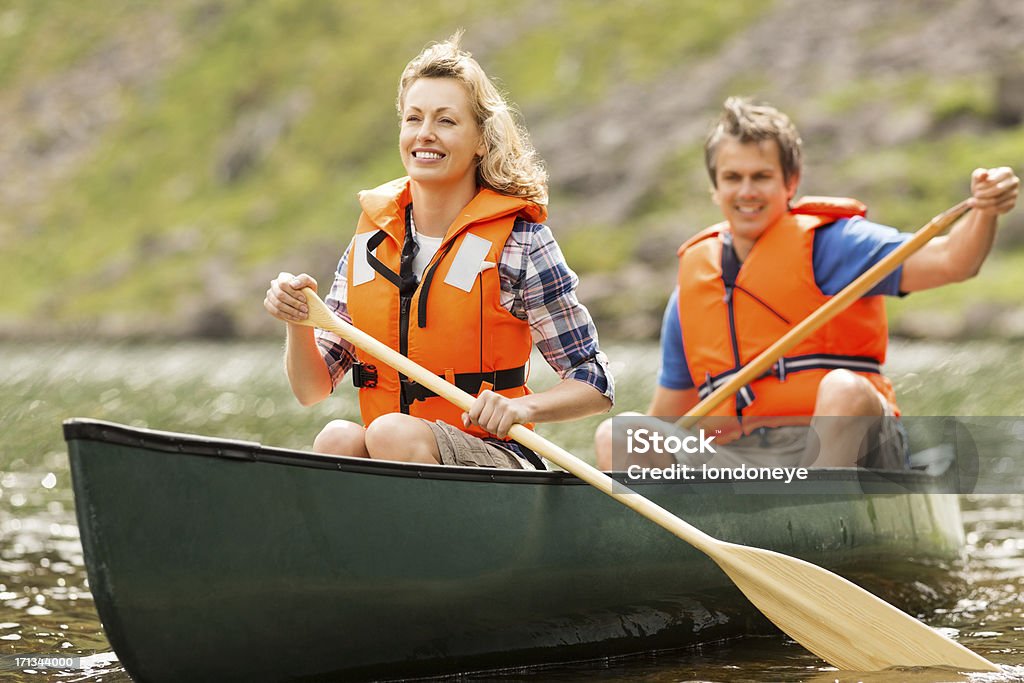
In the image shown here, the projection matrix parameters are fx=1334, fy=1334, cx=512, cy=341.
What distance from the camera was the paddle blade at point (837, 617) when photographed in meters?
3.59

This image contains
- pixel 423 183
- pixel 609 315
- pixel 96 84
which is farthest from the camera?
pixel 96 84

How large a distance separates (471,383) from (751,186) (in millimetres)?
1687

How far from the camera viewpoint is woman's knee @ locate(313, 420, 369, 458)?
3359 millimetres

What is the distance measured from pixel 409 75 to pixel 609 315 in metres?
22.9

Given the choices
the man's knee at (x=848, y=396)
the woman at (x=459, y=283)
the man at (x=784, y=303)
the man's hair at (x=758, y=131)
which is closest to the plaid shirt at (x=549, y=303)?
the woman at (x=459, y=283)

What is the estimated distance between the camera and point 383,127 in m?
51.9

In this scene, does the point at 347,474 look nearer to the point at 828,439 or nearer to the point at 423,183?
the point at 423,183

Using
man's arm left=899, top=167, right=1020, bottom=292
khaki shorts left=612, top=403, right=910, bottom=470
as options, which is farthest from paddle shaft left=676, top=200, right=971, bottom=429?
khaki shorts left=612, top=403, right=910, bottom=470

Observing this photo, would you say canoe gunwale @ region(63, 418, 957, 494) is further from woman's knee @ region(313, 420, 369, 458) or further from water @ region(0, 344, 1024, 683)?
water @ region(0, 344, 1024, 683)

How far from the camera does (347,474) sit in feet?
10.1

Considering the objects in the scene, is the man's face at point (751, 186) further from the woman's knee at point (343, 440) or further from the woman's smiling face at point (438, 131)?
the woman's knee at point (343, 440)

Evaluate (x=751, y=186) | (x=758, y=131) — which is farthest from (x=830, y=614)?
(x=758, y=131)

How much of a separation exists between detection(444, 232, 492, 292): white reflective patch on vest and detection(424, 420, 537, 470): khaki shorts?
1.23 ft

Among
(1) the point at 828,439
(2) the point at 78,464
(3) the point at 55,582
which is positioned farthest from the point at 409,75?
(3) the point at 55,582
